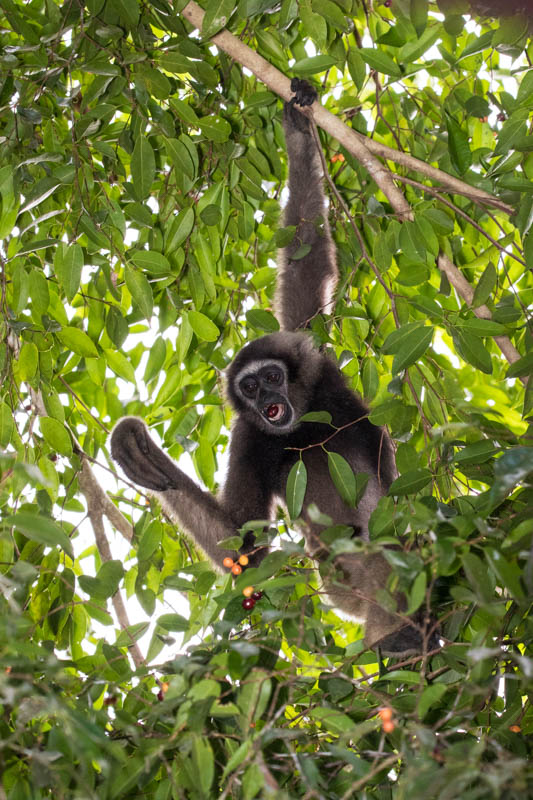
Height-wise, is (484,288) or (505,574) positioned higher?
(484,288)

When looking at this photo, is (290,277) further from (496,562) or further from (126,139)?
(496,562)

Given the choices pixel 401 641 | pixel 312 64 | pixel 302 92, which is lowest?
pixel 401 641

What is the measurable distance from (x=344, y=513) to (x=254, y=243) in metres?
1.57

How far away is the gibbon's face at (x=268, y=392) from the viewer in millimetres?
4141

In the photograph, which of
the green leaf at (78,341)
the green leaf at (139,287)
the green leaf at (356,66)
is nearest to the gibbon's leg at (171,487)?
the green leaf at (78,341)

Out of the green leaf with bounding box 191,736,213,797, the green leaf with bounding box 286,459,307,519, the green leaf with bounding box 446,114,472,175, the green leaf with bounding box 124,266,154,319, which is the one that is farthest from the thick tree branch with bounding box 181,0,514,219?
the green leaf with bounding box 191,736,213,797

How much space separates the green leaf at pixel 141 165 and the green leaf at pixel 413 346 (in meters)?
1.23

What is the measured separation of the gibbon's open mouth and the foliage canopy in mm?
268

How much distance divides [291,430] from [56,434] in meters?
1.64

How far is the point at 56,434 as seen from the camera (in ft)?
9.27

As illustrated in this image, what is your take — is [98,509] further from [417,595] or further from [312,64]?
[417,595]

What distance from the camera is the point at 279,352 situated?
4.20 metres

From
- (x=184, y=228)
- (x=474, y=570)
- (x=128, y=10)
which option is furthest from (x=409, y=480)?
(x=128, y=10)

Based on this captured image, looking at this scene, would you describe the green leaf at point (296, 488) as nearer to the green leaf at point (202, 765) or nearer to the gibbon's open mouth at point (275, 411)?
the green leaf at point (202, 765)
